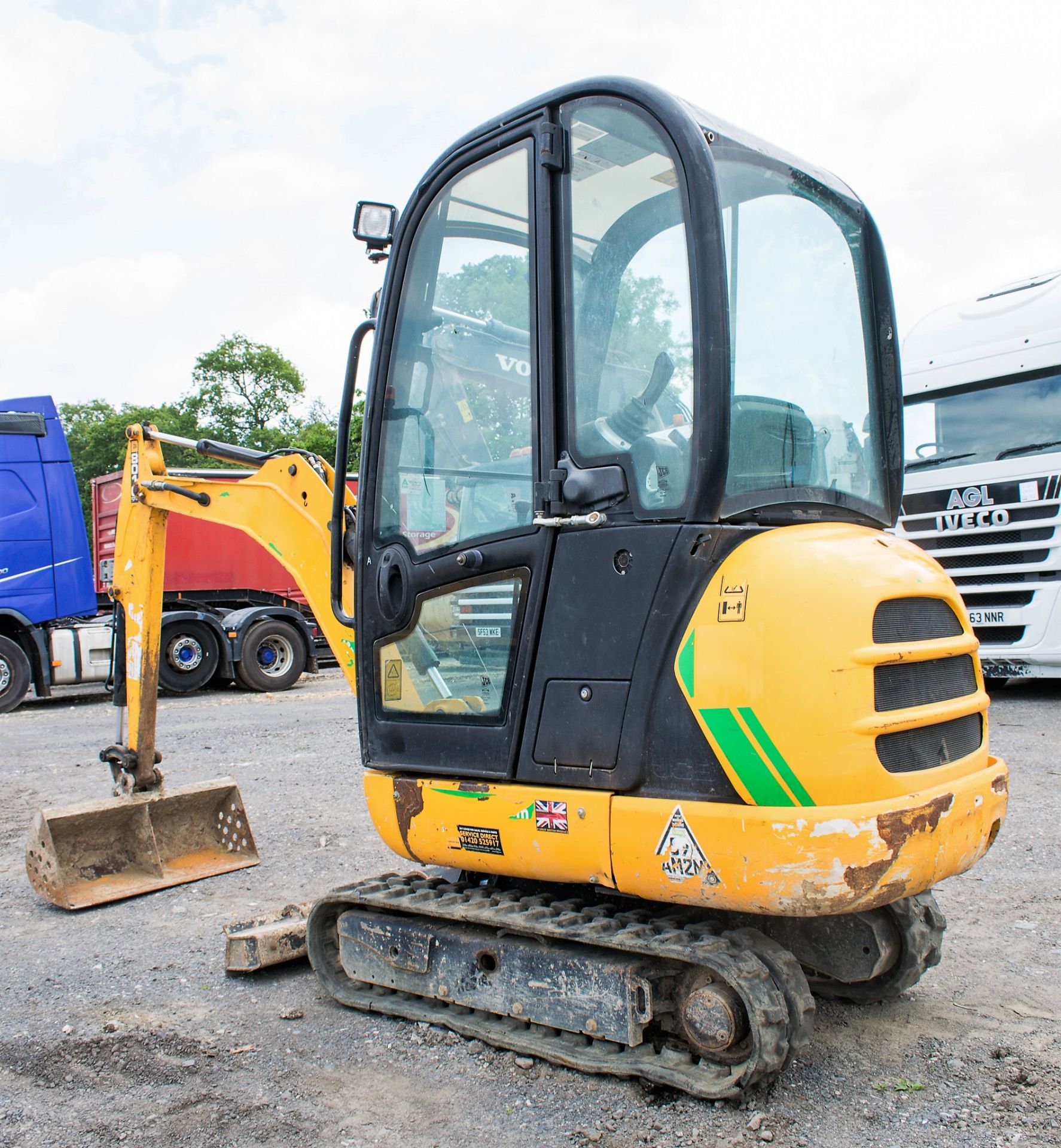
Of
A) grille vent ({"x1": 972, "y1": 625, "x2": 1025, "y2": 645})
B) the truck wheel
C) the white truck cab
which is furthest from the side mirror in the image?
the truck wheel

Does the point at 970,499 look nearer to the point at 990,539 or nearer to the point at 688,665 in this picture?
the point at 990,539

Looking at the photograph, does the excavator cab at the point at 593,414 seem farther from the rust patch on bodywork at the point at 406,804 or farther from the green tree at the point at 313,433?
the green tree at the point at 313,433

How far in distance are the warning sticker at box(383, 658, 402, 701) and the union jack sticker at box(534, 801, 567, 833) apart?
0.71 meters

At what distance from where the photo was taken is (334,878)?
5199mm

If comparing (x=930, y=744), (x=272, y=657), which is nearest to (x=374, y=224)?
(x=930, y=744)

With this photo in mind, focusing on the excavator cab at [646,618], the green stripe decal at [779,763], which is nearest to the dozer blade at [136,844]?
the excavator cab at [646,618]

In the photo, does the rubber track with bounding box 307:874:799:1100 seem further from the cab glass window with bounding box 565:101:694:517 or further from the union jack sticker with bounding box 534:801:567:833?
the cab glass window with bounding box 565:101:694:517

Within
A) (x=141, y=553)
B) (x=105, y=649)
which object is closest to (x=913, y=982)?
(x=141, y=553)

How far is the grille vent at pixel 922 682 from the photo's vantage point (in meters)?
2.73

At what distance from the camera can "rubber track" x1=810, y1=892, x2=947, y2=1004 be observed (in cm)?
327

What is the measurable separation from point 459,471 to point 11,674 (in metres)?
10.8

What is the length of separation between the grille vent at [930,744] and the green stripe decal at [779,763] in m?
0.23

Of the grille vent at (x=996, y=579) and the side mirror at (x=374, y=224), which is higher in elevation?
the side mirror at (x=374, y=224)

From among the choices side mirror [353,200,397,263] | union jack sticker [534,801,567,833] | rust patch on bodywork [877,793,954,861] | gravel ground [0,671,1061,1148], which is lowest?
gravel ground [0,671,1061,1148]
